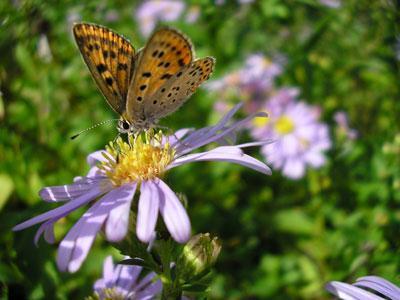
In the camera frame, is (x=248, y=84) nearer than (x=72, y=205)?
No

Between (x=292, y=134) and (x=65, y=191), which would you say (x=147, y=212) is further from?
(x=292, y=134)

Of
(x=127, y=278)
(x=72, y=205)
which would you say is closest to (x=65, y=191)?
(x=72, y=205)

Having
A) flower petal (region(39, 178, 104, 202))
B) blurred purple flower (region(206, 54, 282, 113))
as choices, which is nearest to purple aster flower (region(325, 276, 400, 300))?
flower petal (region(39, 178, 104, 202))

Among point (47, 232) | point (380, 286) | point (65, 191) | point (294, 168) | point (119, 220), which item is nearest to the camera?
point (119, 220)

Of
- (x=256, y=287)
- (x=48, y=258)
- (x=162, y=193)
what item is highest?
(x=162, y=193)

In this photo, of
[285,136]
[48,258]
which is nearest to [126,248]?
[48,258]

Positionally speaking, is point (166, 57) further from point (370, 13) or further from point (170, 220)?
point (370, 13)
